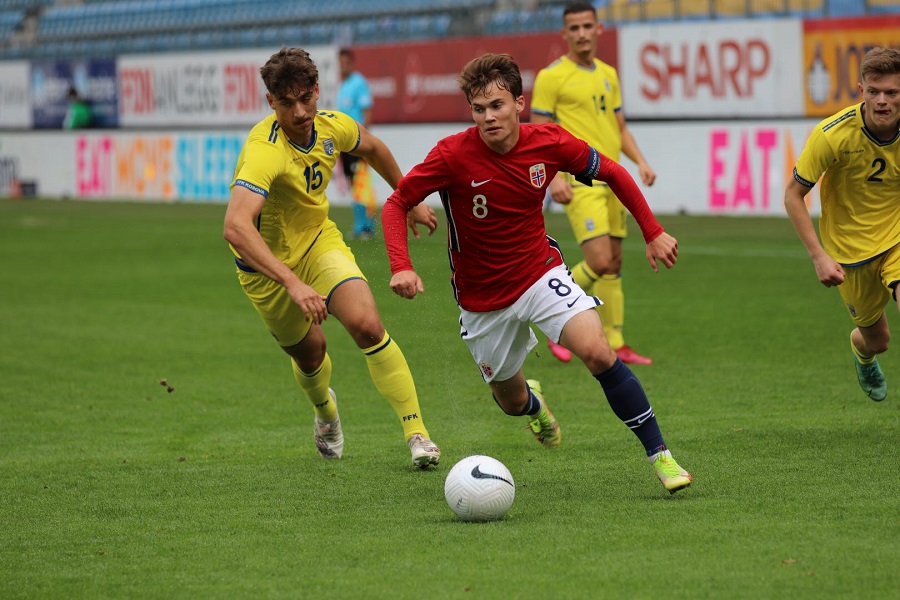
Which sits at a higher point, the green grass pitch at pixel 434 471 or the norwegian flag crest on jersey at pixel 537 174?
the norwegian flag crest on jersey at pixel 537 174

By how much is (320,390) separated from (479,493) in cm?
182

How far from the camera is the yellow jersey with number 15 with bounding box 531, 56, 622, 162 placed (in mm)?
9641

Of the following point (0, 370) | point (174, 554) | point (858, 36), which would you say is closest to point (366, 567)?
point (174, 554)

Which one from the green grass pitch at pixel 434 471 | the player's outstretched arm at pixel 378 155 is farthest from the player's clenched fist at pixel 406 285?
the player's outstretched arm at pixel 378 155

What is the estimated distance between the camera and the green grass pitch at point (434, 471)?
468cm

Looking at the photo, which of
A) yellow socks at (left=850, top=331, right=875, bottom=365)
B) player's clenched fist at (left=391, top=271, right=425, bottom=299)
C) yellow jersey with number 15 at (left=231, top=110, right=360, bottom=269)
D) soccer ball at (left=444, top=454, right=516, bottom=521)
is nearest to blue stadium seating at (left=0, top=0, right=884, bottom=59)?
yellow socks at (left=850, top=331, right=875, bottom=365)

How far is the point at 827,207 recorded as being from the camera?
6.76 meters

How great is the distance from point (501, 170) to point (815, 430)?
225cm

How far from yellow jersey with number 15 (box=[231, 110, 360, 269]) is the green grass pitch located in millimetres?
1111

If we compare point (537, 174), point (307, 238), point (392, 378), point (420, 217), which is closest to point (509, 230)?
point (537, 174)

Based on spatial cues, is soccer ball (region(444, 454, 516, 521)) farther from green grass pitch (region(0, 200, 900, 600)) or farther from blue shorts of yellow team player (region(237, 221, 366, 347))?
blue shorts of yellow team player (region(237, 221, 366, 347))

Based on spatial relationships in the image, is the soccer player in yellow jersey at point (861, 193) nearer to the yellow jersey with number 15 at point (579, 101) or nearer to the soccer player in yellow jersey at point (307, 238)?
the soccer player in yellow jersey at point (307, 238)

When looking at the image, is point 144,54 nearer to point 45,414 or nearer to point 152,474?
point 45,414

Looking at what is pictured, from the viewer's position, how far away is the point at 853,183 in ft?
21.6
